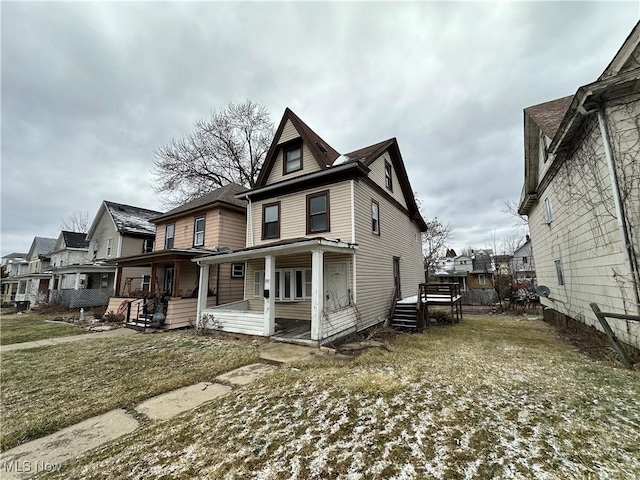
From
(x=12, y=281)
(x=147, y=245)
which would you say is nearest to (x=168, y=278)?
(x=147, y=245)

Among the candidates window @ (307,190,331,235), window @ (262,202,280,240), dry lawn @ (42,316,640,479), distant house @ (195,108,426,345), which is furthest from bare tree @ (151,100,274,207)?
dry lawn @ (42,316,640,479)

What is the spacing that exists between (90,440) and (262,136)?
23.6 metres

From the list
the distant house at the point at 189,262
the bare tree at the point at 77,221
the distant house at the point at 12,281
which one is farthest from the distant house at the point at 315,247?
the distant house at the point at 12,281

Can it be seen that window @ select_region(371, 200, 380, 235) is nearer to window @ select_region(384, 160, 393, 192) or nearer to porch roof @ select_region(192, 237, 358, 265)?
window @ select_region(384, 160, 393, 192)

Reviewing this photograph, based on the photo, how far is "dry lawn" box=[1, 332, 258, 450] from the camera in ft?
12.3

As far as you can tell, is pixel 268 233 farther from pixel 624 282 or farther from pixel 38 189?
pixel 38 189

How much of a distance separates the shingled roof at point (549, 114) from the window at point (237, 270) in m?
14.0

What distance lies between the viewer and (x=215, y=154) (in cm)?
2252

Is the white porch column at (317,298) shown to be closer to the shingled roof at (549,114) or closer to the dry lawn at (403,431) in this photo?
the dry lawn at (403,431)

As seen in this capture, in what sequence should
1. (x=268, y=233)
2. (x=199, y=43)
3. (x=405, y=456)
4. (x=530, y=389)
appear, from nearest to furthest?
(x=405, y=456) → (x=530, y=389) → (x=199, y=43) → (x=268, y=233)

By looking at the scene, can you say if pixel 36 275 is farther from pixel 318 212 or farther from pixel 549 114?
pixel 549 114

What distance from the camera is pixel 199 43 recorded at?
31.9 feet

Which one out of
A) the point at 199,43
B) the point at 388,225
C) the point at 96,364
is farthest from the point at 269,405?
the point at 199,43

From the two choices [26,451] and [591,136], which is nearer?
[26,451]
